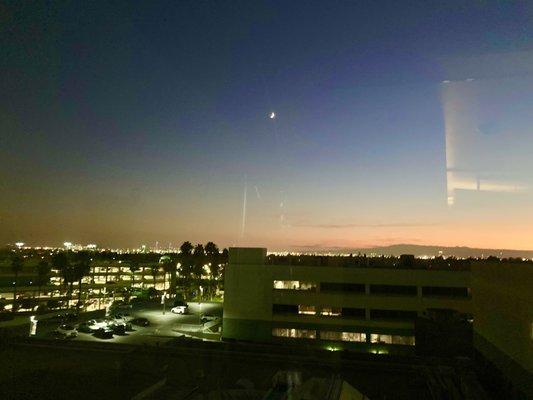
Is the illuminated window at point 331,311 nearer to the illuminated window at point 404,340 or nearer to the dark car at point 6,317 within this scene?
the illuminated window at point 404,340

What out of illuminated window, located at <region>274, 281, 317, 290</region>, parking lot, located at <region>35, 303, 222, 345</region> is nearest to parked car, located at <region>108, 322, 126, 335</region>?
parking lot, located at <region>35, 303, 222, 345</region>

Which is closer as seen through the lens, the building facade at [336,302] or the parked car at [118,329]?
the building facade at [336,302]

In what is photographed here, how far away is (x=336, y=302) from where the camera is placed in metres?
17.0

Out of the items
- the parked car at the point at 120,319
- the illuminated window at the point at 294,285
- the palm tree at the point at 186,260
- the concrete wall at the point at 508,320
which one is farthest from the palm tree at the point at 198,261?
the concrete wall at the point at 508,320

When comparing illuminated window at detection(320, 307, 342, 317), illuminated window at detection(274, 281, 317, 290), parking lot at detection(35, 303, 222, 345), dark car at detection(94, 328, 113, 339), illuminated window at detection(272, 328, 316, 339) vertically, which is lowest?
parking lot at detection(35, 303, 222, 345)

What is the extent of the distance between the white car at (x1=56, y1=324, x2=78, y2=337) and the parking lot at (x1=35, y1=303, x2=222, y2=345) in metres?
0.25

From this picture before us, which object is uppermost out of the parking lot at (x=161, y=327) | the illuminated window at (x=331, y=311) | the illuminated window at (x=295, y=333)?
the illuminated window at (x=331, y=311)

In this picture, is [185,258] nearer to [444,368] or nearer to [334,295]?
[334,295]

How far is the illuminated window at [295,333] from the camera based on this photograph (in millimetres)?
16844

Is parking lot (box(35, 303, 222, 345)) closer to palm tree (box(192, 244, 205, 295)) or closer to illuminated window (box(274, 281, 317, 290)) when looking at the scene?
illuminated window (box(274, 281, 317, 290))

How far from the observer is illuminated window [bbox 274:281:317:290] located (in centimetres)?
1733

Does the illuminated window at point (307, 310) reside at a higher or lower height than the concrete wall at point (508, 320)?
lower

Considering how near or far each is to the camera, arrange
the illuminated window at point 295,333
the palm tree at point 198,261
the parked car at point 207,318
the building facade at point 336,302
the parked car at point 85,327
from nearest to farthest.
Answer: the building facade at point 336,302 → the illuminated window at point 295,333 → the parked car at point 85,327 → the parked car at point 207,318 → the palm tree at point 198,261

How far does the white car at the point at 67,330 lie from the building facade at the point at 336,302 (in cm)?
642
